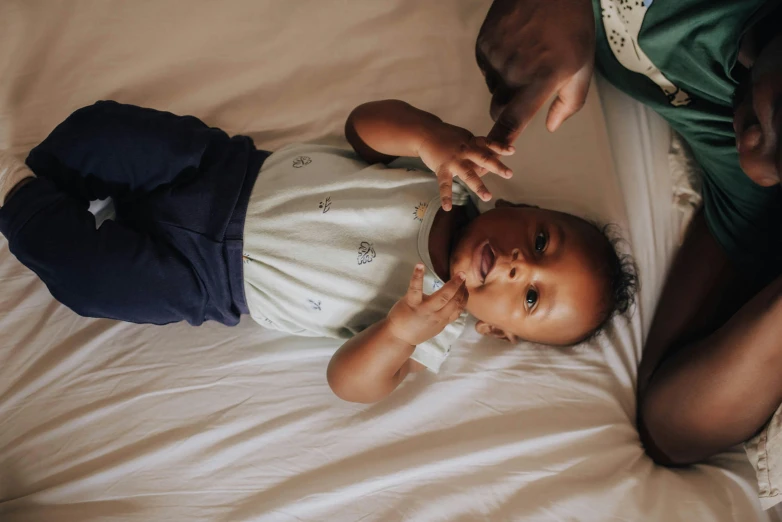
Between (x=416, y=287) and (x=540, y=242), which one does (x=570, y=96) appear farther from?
(x=416, y=287)

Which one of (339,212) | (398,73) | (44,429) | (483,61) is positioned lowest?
(44,429)

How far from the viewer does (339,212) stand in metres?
1.01

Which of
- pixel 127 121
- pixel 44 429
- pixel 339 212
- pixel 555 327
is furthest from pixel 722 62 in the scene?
pixel 44 429

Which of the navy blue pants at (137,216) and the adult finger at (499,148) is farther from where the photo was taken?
the navy blue pants at (137,216)

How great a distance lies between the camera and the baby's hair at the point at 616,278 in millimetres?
1000

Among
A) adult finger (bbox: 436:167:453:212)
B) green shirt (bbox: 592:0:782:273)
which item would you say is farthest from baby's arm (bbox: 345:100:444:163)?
green shirt (bbox: 592:0:782:273)

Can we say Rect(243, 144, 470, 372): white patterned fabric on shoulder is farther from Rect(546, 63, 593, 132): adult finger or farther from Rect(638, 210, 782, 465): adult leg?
Rect(638, 210, 782, 465): adult leg

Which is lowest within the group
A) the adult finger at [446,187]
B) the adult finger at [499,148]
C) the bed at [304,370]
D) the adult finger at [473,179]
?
the bed at [304,370]

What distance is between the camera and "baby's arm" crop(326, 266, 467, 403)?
0.88 m

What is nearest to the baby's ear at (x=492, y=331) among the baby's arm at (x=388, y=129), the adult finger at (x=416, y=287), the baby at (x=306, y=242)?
the baby at (x=306, y=242)

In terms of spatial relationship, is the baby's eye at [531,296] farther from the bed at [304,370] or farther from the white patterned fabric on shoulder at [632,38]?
the white patterned fabric on shoulder at [632,38]

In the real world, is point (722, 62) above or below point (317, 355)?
above

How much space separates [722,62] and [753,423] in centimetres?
51

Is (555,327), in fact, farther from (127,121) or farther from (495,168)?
(127,121)
